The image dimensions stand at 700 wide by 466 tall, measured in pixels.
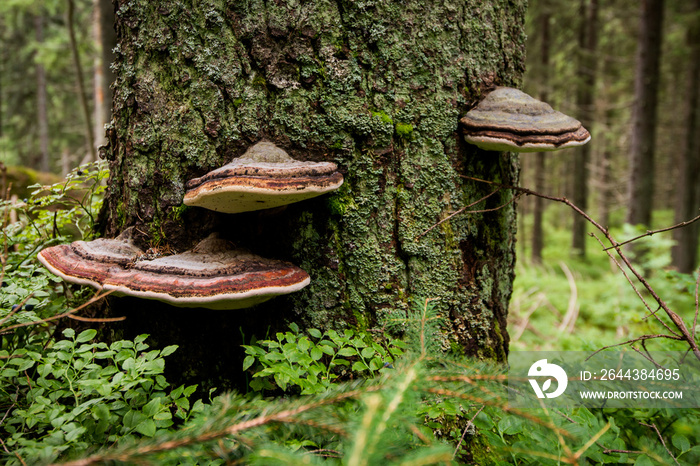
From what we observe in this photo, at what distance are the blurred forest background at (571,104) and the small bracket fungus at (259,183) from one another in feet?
6.69

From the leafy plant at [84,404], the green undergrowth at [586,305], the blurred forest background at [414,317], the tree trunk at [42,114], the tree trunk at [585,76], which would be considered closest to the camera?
the blurred forest background at [414,317]

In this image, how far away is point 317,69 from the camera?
1983mm

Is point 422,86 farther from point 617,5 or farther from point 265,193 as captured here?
point 617,5

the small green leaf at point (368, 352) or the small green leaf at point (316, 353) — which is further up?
the small green leaf at point (316, 353)

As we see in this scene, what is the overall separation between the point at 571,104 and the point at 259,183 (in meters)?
15.3

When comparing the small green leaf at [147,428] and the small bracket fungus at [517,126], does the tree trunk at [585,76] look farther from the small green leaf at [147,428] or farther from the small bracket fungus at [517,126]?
the small green leaf at [147,428]

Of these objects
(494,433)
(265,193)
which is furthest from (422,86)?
(494,433)

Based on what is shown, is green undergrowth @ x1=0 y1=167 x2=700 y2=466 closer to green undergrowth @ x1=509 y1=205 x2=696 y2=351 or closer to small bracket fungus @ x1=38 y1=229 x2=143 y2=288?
small bracket fungus @ x1=38 y1=229 x2=143 y2=288

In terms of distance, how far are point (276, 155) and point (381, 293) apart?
0.89 metres

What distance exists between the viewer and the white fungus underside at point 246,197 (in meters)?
1.51

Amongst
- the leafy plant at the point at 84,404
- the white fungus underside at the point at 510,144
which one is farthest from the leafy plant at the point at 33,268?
the white fungus underside at the point at 510,144

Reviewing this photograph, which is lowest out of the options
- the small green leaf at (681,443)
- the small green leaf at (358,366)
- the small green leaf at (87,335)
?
the small green leaf at (681,443)

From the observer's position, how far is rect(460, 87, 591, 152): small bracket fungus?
76.7 inches

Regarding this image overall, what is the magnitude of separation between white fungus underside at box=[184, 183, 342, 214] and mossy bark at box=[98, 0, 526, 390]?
0.27 meters
